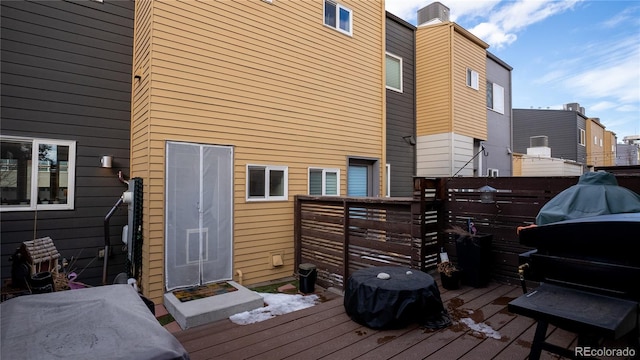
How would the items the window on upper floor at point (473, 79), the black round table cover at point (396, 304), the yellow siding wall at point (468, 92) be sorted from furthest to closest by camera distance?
the window on upper floor at point (473, 79)
the yellow siding wall at point (468, 92)
the black round table cover at point (396, 304)

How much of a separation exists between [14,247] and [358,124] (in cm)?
680

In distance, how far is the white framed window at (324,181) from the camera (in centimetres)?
678

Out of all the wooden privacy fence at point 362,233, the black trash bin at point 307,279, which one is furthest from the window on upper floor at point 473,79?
the black trash bin at point 307,279

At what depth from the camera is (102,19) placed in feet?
18.1

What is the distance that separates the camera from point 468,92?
32.7 feet

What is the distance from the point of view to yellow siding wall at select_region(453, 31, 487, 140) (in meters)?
9.45

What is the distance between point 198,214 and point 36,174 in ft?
8.62

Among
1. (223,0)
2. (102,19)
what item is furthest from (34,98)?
(223,0)

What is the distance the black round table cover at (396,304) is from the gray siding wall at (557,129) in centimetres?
2252

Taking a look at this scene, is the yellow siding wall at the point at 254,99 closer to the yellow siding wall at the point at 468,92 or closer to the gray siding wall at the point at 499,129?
the yellow siding wall at the point at 468,92

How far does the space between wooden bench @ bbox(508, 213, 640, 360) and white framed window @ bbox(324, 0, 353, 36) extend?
657 cm

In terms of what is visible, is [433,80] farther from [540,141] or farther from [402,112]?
[540,141]

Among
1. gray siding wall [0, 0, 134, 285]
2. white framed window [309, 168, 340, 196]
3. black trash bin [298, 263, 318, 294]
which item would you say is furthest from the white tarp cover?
white framed window [309, 168, 340, 196]

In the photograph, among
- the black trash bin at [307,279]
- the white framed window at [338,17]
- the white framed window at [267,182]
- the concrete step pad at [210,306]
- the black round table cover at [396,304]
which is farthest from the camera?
the white framed window at [338,17]
